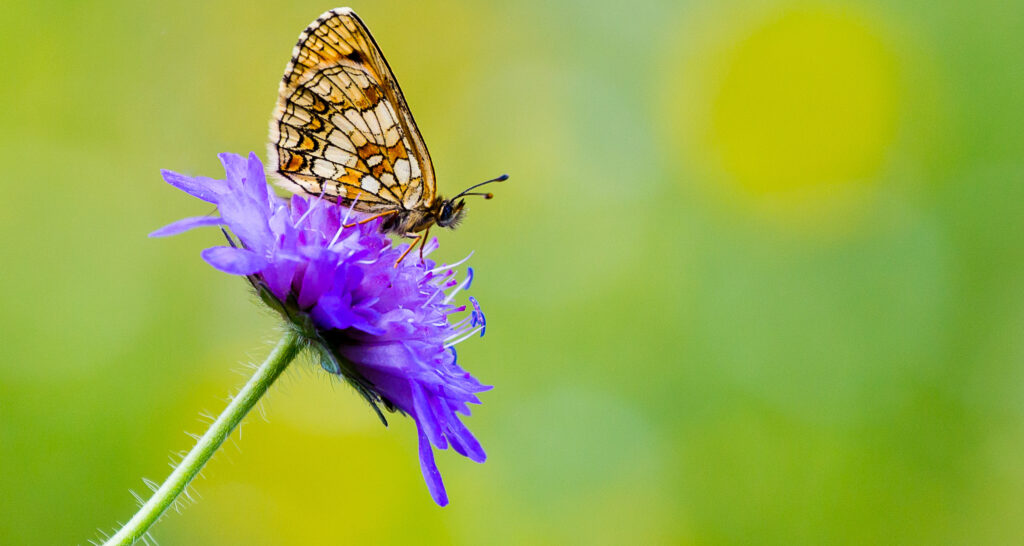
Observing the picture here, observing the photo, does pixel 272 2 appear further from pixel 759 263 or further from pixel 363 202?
pixel 363 202

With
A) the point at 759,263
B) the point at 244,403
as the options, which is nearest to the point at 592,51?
the point at 759,263

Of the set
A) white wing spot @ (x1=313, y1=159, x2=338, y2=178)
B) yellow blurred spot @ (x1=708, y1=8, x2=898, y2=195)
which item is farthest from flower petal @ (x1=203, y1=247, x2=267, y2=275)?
yellow blurred spot @ (x1=708, y1=8, x2=898, y2=195)

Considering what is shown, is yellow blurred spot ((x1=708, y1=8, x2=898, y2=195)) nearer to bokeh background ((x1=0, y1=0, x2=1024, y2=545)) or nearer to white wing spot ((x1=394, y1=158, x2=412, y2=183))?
bokeh background ((x1=0, y1=0, x2=1024, y2=545))

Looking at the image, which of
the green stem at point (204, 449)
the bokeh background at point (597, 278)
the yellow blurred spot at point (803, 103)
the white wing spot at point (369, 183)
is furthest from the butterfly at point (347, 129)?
the yellow blurred spot at point (803, 103)

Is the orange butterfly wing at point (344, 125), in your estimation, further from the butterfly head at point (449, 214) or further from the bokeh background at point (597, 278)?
the bokeh background at point (597, 278)

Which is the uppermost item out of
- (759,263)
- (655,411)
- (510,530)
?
(759,263)
